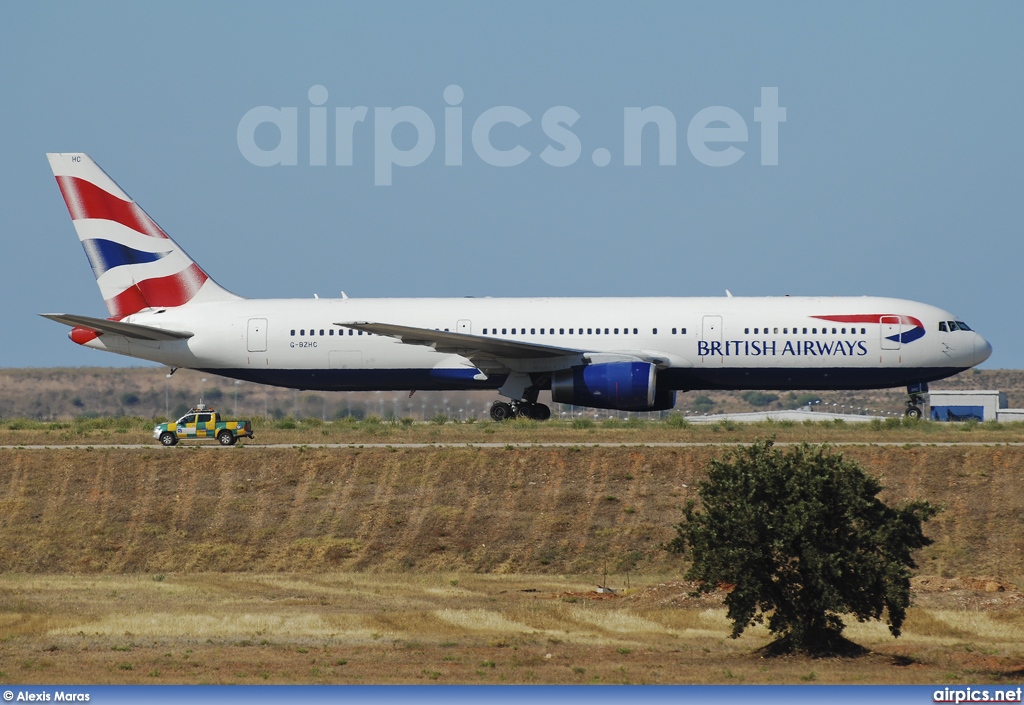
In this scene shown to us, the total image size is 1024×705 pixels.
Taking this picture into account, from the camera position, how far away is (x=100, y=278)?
169 ft

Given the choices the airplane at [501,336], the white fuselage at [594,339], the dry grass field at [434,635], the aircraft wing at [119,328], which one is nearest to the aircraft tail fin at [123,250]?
the airplane at [501,336]

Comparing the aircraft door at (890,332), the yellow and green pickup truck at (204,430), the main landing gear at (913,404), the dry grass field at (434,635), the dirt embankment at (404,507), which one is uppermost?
the aircraft door at (890,332)

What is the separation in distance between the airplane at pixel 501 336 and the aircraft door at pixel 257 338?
4 cm

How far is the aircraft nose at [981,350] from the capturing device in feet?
155

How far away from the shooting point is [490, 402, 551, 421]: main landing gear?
49.1 metres

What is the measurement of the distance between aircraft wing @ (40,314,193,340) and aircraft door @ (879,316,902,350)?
24.2 meters

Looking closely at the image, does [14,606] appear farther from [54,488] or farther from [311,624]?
[54,488]

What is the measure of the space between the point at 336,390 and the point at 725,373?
A: 14.1 m

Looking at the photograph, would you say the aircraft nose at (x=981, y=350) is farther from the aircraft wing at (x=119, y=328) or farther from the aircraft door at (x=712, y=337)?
the aircraft wing at (x=119, y=328)

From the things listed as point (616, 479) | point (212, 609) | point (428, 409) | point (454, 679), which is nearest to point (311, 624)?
point (212, 609)

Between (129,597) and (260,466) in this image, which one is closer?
(129,597)

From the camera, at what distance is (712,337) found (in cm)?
4625

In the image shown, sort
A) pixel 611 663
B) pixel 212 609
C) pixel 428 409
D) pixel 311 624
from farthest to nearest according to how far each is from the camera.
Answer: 1. pixel 428 409
2. pixel 212 609
3. pixel 311 624
4. pixel 611 663

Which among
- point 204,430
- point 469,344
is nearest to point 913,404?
point 469,344
